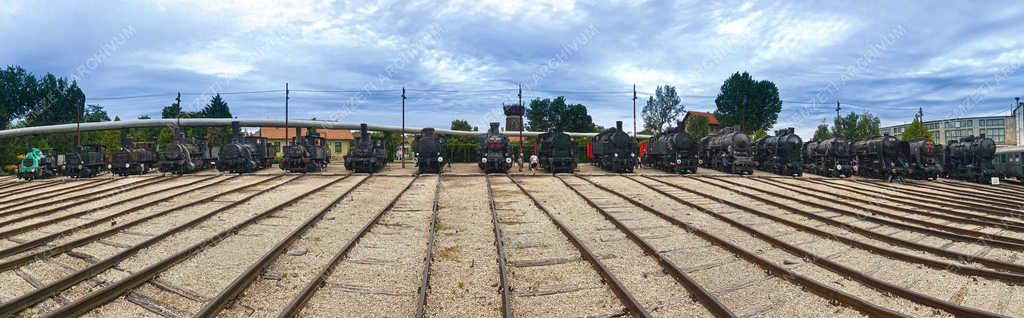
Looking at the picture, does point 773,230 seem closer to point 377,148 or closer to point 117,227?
point 117,227

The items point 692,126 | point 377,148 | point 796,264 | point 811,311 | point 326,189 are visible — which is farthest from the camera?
point 692,126

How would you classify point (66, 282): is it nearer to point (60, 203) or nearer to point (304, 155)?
point (60, 203)

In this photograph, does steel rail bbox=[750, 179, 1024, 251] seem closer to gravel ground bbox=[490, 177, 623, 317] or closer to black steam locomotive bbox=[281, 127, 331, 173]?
gravel ground bbox=[490, 177, 623, 317]

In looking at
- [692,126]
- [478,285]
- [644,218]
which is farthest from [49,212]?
[692,126]

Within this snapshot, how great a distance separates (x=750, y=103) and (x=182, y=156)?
62002 millimetres

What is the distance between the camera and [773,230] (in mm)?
8188

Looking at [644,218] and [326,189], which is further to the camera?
[326,189]

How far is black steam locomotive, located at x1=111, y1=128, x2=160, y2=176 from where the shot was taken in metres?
22.4

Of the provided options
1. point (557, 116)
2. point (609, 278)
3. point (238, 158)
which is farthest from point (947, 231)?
point (557, 116)

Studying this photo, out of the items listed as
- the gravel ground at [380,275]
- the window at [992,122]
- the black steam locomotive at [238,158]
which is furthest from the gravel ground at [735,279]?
the window at [992,122]

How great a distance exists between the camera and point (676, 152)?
24719mm

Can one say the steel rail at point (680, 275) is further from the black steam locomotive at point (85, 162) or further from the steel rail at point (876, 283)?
the black steam locomotive at point (85, 162)

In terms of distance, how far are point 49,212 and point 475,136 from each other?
44.3 metres

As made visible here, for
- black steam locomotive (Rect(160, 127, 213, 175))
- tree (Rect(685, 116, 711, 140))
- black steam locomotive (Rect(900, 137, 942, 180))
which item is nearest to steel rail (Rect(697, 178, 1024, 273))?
black steam locomotive (Rect(900, 137, 942, 180))
